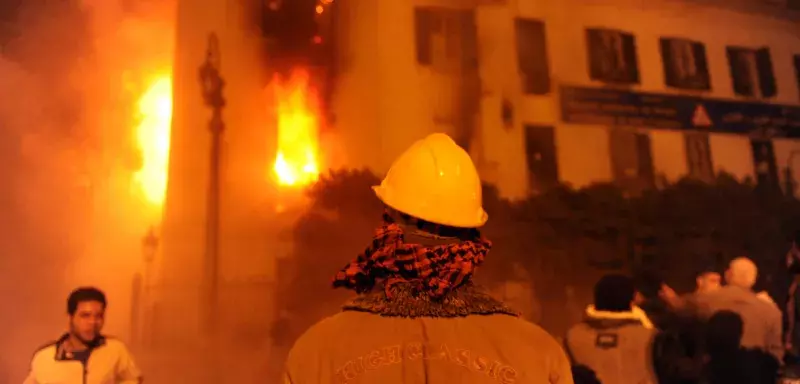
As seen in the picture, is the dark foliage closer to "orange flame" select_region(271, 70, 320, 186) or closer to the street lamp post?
"orange flame" select_region(271, 70, 320, 186)

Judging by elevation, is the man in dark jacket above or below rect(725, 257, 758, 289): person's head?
below

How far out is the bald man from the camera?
216cm

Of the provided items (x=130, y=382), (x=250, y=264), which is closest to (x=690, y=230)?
(x=250, y=264)

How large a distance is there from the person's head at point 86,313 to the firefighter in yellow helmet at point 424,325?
0.92m

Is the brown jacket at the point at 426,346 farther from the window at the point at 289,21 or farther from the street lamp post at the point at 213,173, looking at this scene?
the window at the point at 289,21

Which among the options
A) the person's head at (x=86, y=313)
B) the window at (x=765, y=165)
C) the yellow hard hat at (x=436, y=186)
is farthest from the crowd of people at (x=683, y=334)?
the person's head at (x=86, y=313)

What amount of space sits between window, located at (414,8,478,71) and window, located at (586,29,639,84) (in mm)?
486

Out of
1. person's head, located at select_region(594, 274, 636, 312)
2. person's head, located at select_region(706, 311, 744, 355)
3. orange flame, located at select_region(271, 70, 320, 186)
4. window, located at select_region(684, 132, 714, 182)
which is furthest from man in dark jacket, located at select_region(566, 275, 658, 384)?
orange flame, located at select_region(271, 70, 320, 186)

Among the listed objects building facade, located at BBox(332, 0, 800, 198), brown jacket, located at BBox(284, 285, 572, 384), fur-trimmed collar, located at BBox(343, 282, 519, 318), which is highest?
building facade, located at BBox(332, 0, 800, 198)

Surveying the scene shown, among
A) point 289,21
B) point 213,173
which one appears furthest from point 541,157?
point 213,173

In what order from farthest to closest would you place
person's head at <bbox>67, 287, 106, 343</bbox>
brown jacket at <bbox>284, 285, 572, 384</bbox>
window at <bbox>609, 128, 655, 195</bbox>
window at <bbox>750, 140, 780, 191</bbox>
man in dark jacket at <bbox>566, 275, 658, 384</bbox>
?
window at <bbox>750, 140, 780, 191</bbox>, window at <bbox>609, 128, 655, 195</bbox>, man in dark jacket at <bbox>566, 275, 658, 384</bbox>, person's head at <bbox>67, 287, 106, 343</bbox>, brown jacket at <bbox>284, 285, 572, 384</bbox>

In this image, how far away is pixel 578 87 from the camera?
89.4 inches

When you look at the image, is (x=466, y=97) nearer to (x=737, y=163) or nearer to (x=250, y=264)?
(x=250, y=264)

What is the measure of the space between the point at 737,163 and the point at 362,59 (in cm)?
153
